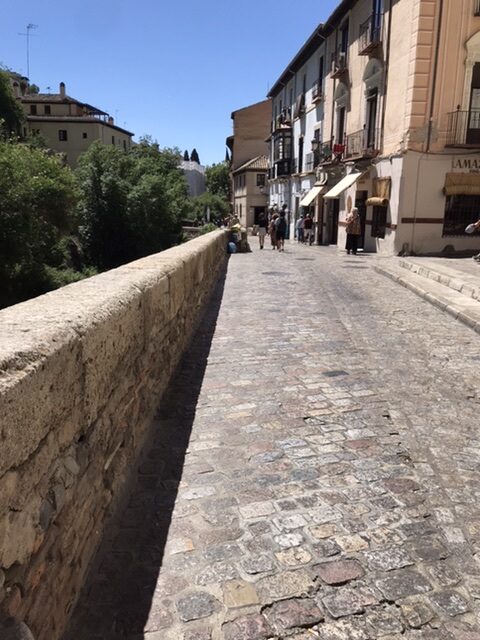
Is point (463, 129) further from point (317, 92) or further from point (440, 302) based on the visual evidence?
point (317, 92)

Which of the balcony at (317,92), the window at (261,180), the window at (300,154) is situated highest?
the balcony at (317,92)

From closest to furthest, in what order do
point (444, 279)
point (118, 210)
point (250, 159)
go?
point (444, 279) < point (118, 210) < point (250, 159)

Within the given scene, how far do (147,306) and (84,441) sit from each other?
151 centimetres

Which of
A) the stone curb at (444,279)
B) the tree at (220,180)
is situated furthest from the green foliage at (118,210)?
the tree at (220,180)

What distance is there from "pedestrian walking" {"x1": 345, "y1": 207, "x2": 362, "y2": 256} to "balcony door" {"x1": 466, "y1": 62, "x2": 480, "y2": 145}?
441 cm

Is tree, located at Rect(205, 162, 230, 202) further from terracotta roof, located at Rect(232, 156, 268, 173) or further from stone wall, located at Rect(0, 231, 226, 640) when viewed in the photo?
stone wall, located at Rect(0, 231, 226, 640)

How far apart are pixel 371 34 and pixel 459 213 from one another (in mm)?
7596

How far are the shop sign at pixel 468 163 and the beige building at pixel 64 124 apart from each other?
164 ft

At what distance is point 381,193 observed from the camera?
18.9 metres

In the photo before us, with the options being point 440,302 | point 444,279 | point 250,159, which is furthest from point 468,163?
point 250,159

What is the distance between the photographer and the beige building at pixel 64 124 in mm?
59944

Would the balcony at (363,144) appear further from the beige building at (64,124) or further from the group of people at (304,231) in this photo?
the beige building at (64,124)

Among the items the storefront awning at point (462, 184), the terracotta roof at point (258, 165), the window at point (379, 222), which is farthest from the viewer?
the terracotta roof at point (258, 165)

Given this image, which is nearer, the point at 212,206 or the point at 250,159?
the point at 250,159
